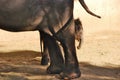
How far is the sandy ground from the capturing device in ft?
22.9

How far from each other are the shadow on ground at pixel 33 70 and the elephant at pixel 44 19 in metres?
0.48

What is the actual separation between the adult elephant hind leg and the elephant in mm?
388

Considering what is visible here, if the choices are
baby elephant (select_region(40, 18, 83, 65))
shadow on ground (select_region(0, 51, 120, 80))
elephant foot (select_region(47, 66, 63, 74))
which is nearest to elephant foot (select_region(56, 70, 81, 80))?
shadow on ground (select_region(0, 51, 120, 80))

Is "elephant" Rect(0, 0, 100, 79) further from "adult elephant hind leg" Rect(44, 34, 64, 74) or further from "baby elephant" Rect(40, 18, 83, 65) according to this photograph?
"baby elephant" Rect(40, 18, 83, 65)

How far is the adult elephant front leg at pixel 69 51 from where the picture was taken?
6.41m

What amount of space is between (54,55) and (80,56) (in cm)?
217

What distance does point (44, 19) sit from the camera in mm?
6324

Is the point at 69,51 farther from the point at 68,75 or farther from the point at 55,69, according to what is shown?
the point at 55,69

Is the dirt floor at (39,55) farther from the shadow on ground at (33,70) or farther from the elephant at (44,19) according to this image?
the elephant at (44,19)

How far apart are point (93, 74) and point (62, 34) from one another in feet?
3.40

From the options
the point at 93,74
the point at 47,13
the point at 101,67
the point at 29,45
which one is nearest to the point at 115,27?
the point at 29,45

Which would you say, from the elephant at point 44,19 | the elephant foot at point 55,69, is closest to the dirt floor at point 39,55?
the elephant foot at point 55,69

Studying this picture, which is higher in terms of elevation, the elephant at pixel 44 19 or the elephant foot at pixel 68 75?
the elephant at pixel 44 19

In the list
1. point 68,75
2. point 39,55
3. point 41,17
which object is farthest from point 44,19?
point 39,55
